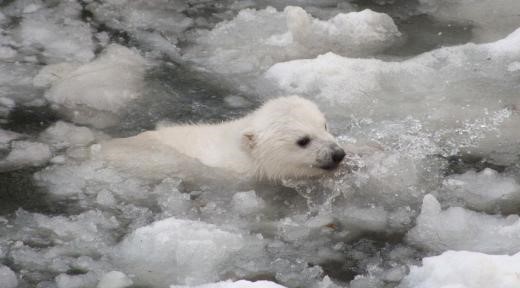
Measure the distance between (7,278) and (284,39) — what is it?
11.9 feet

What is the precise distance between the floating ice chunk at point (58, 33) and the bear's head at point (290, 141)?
206 centimetres

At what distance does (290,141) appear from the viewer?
5840 mm

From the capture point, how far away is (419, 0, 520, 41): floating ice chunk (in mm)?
7793

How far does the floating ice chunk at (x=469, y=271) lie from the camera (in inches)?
168

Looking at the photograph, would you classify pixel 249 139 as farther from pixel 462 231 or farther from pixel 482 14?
pixel 482 14

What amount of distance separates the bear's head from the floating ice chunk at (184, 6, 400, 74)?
1295 millimetres

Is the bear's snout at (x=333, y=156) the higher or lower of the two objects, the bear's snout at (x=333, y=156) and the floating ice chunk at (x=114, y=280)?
the higher

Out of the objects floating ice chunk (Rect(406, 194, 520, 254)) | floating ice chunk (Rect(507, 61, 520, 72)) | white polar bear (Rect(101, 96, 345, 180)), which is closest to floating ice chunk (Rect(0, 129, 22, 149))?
white polar bear (Rect(101, 96, 345, 180))

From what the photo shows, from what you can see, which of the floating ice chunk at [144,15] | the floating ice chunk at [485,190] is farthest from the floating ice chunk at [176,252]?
the floating ice chunk at [144,15]

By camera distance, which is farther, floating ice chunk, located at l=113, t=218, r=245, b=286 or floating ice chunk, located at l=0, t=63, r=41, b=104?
floating ice chunk, located at l=0, t=63, r=41, b=104

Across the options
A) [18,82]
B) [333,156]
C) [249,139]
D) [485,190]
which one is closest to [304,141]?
[333,156]

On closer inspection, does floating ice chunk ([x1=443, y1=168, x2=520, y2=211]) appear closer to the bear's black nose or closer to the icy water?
the icy water

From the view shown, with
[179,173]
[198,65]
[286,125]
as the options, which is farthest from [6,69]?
[286,125]

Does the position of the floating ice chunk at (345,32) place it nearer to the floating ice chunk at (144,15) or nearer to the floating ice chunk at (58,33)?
the floating ice chunk at (144,15)
